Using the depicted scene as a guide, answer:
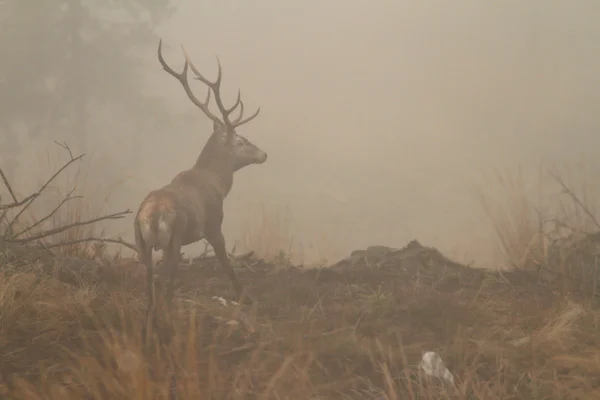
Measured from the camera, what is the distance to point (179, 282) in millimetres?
3439

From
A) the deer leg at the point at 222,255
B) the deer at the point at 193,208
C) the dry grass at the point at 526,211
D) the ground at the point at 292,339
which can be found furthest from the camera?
the dry grass at the point at 526,211

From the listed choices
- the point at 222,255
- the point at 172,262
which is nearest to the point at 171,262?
the point at 172,262

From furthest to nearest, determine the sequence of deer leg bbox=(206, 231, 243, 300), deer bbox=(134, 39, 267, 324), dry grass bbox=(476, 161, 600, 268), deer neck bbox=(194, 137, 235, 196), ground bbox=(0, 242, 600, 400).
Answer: dry grass bbox=(476, 161, 600, 268) < deer neck bbox=(194, 137, 235, 196) < deer leg bbox=(206, 231, 243, 300) < deer bbox=(134, 39, 267, 324) < ground bbox=(0, 242, 600, 400)

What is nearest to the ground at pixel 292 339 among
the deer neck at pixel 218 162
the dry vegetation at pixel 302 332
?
the dry vegetation at pixel 302 332

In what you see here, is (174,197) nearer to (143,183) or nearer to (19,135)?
(143,183)

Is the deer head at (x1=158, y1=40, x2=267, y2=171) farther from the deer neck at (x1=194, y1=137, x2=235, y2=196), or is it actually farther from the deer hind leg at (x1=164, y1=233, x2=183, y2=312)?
the deer hind leg at (x1=164, y1=233, x2=183, y2=312)

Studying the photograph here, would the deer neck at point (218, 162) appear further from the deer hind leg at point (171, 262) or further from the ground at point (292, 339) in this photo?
the deer hind leg at point (171, 262)

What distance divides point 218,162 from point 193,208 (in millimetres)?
676

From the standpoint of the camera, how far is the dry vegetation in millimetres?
1764

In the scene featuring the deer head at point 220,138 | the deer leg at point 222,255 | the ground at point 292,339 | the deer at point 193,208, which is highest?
the deer head at point 220,138

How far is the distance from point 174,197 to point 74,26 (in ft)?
22.5

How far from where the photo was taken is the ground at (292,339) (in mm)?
1751

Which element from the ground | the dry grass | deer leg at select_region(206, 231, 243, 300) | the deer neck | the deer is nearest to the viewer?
the ground

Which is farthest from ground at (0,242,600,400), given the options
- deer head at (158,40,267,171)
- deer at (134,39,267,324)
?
deer head at (158,40,267,171)
